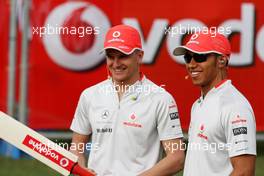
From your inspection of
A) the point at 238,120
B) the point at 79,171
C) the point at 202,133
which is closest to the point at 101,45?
the point at 79,171

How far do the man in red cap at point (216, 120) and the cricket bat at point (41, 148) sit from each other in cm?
74

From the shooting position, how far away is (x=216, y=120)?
5695 millimetres

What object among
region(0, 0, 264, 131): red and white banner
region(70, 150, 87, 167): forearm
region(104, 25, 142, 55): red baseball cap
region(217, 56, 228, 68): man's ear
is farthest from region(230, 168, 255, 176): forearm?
region(0, 0, 264, 131): red and white banner

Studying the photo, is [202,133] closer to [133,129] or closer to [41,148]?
[133,129]

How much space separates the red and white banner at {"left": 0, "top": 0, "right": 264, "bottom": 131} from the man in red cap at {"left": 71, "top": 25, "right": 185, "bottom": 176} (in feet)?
16.8

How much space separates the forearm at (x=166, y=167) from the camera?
6289mm

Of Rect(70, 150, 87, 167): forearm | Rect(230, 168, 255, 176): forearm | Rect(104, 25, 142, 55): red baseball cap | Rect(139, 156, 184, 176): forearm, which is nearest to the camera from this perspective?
Rect(230, 168, 255, 176): forearm

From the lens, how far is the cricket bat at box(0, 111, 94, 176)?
6.05m

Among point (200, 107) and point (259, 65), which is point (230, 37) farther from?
point (200, 107)

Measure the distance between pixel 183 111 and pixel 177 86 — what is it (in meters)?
0.33

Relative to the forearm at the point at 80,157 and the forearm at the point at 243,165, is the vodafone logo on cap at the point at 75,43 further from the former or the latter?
the forearm at the point at 243,165

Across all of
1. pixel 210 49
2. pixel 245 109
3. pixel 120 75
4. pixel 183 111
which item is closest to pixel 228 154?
pixel 245 109

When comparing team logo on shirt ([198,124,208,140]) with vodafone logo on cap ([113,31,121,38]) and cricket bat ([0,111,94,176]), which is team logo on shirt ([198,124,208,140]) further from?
vodafone logo on cap ([113,31,121,38])

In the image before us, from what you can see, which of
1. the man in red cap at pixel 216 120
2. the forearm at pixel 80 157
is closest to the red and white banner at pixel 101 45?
the forearm at pixel 80 157
